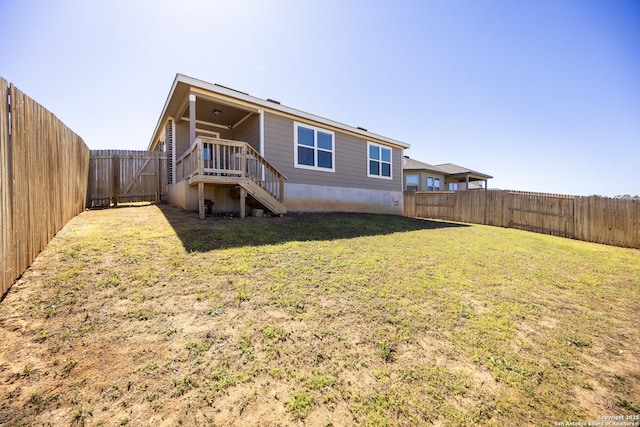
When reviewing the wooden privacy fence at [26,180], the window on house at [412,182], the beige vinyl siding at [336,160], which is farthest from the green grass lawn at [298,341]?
the window on house at [412,182]

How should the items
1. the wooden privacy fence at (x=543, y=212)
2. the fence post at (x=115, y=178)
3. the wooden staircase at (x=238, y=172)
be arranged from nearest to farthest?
the wooden staircase at (x=238, y=172)
the wooden privacy fence at (x=543, y=212)
the fence post at (x=115, y=178)

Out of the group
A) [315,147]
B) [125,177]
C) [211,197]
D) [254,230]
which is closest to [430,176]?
[315,147]

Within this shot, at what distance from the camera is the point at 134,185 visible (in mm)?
10219

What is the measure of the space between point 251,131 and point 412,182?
52.4 ft

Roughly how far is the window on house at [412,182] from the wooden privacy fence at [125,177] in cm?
A: 1804

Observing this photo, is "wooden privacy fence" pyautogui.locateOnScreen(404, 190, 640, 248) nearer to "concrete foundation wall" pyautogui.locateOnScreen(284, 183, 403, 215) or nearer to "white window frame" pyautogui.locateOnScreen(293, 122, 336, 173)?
"concrete foundation wall" pyautogui.locateOnScreen(284, 183, 403, 215)

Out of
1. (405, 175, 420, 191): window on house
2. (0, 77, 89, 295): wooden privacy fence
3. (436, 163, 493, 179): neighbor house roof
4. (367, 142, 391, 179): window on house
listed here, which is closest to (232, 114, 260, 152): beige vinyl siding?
(0, 77, 89, 295): wooden privacy fence

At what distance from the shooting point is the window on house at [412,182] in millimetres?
21156

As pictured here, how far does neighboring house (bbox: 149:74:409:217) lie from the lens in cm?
Result: 735

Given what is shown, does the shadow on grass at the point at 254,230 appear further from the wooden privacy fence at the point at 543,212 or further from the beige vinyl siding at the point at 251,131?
the wooden privacy fence at the point at 543,212

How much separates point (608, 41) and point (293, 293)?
1582cm

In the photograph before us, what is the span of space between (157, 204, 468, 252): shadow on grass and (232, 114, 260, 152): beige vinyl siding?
3.34m

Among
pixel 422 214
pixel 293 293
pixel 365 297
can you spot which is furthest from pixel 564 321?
pixel 422 214

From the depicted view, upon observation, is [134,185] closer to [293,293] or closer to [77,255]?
[77,255]
